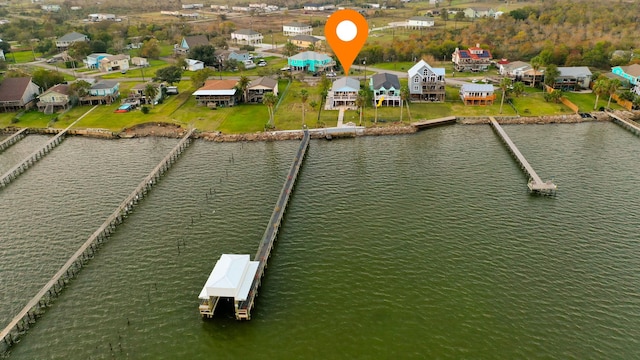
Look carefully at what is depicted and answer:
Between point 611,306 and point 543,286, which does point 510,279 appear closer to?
point 543,286

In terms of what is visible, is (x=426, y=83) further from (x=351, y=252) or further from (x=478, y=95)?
(x=351, y=252)

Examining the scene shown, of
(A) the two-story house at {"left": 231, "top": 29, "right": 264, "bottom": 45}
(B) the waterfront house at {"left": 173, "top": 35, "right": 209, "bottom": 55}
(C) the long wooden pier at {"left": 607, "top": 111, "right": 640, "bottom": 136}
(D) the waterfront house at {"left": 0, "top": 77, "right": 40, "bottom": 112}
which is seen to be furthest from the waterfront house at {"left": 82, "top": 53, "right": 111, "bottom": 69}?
(C) the long wooden pier at {"left": 607, "top": 111, "right": 640, "bottom": 136}

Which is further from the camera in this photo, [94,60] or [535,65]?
[94,60]

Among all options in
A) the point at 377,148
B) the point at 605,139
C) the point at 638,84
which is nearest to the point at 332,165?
the point at 377,148

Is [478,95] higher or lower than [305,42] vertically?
lower

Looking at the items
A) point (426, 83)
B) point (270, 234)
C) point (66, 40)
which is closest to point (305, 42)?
point (426, 83)

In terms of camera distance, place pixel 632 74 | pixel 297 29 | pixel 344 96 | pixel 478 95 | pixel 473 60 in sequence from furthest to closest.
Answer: pixel 297 29, pixel 473 60, pixel 632 74, pixel 344 96, pixel 478 95
